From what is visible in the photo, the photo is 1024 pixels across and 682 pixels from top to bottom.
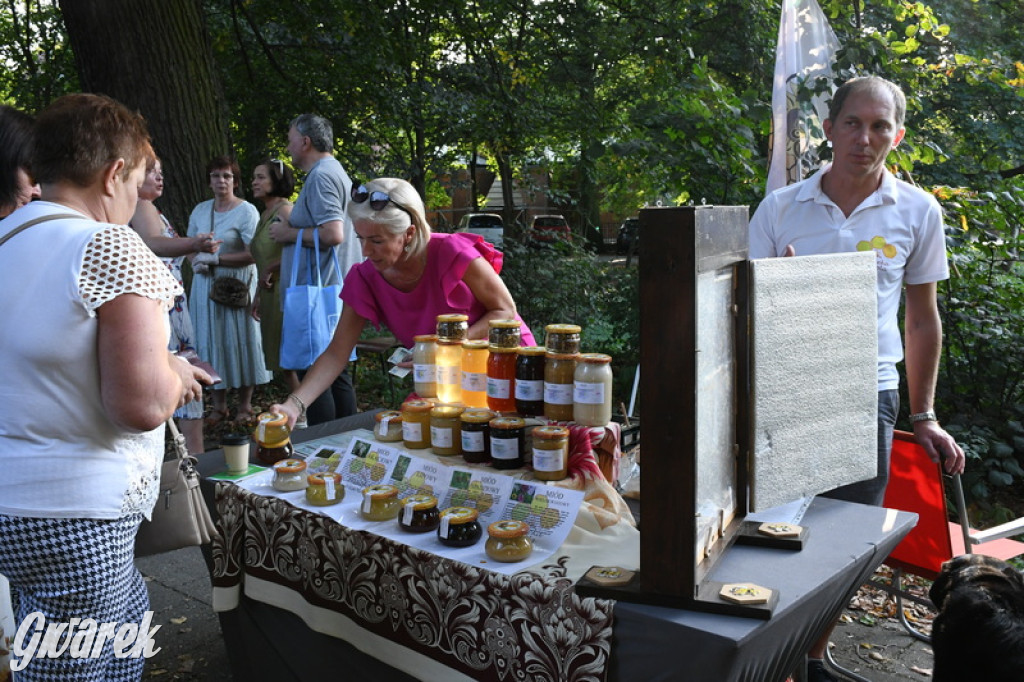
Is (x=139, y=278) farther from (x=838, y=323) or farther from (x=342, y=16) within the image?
(x=342, y=16)

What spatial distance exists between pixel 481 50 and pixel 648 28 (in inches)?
67.3

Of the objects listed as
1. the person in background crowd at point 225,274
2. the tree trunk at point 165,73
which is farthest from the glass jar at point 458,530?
the tree trunk at point 165,73

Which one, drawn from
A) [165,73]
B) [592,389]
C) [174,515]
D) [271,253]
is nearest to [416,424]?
[592,389]

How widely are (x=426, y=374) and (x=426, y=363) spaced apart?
0.11ft

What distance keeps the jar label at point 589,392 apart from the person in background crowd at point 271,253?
9.39 ft

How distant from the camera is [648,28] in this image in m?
8.35

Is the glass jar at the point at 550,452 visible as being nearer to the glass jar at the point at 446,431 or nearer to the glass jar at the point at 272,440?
the glass jar at the point at 446,431

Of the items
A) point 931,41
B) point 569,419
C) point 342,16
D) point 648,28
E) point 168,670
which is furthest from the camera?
point 648,28

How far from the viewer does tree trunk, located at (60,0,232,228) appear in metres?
5.60

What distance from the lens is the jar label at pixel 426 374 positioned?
254cm

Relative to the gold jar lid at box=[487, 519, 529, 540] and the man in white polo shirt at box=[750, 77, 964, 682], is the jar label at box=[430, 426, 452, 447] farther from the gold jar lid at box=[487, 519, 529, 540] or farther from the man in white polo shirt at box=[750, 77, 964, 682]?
the man in white polo shirt at box=[750, 77, 964, 682]

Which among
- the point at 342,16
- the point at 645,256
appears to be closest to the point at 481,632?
the point at 645,256

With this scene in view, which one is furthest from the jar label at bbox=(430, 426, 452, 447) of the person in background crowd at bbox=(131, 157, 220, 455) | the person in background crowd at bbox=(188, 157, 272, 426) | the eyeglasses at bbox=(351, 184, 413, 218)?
the person in background crowd at bbox=(188, 157, 272, 426)

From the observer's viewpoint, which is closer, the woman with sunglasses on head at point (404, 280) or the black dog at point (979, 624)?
the black dog at point (979, 624)
